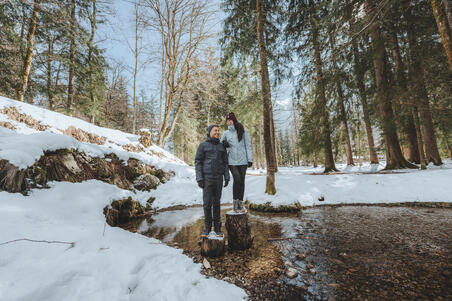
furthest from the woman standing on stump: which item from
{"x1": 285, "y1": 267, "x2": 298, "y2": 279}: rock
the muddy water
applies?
{"x1": 285, "y1": 267, "x2": 298, "y2": 279}: rock

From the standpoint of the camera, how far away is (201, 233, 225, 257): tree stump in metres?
2.72

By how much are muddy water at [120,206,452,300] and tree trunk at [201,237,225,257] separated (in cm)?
12

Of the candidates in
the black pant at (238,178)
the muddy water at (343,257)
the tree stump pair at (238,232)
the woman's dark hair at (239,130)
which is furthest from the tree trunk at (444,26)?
the tree stump pair at (238,232)

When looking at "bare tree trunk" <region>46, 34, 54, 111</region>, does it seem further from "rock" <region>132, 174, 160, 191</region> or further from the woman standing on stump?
the woman standing on stump

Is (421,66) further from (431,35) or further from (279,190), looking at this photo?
(279,190)

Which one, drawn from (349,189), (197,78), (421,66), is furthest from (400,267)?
(197,78)

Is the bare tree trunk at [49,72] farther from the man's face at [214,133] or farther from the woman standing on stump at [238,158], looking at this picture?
the woman standing on stump at [238,158]

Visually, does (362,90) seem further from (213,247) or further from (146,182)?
(146,182)

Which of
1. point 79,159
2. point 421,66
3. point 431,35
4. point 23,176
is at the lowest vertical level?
point 23,176

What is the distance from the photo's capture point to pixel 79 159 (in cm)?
538

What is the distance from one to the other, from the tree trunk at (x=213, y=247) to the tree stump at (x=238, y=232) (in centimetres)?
27

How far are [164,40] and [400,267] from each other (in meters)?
14.0

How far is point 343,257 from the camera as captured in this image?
8.24 ft

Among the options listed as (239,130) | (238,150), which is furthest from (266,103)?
(238,150)
